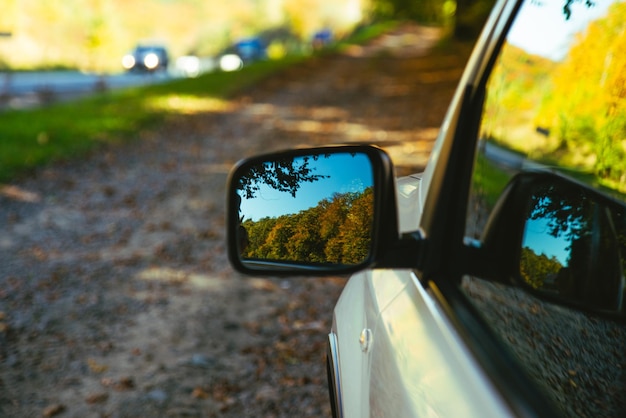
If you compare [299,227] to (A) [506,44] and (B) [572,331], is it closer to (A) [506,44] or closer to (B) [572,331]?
(B) [572,331]

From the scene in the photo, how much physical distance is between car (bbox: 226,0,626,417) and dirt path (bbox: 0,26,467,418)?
8.07 ft

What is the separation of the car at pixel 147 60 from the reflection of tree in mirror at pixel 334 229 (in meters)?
41.4

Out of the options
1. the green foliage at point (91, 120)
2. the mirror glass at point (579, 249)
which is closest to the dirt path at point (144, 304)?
the green foliage at point (91, 120)

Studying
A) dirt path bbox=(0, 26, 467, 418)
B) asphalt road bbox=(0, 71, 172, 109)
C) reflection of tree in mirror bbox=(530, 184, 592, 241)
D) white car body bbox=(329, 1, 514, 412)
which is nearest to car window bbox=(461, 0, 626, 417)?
reflection of tree in mirror bbox=(530, 184, 592, 241)

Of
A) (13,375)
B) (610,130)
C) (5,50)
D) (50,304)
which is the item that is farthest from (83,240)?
(5,50)

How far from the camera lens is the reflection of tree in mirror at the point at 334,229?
5.00 feet

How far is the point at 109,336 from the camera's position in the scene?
4.93 meters

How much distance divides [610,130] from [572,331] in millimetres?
455

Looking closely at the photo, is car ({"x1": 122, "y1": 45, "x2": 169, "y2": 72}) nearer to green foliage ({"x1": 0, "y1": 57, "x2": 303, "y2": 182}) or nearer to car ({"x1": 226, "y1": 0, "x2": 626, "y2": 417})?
green foliage ({"x1": 0, "y1": 57, "x2": 303, "y2": 182})

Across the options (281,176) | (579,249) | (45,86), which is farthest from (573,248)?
(45,86)

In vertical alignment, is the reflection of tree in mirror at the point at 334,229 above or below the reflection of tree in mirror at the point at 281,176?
below

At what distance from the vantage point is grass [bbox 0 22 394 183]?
10875 mm

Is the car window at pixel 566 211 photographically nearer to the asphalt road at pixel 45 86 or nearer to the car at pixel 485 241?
the car at pixel 485 241

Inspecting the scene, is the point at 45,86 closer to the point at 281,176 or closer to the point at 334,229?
the point at 281,176
